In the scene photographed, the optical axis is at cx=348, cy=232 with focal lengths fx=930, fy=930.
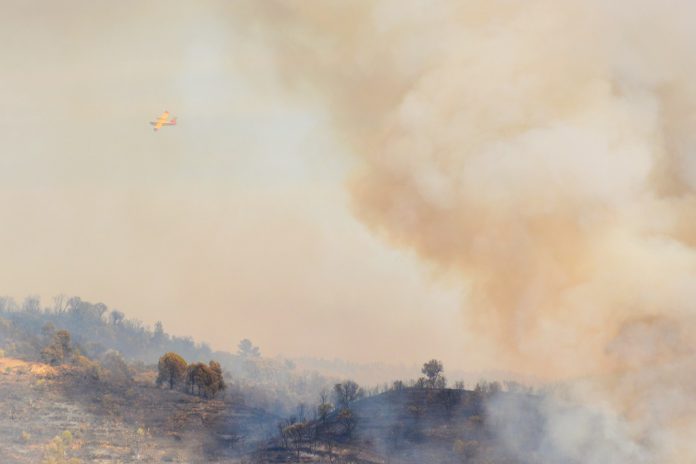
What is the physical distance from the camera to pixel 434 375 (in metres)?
137

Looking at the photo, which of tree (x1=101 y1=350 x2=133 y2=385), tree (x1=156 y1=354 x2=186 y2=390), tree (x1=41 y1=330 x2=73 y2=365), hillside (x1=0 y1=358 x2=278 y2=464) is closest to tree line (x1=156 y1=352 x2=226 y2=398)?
tree (x1=156 y1=354 x2=186 y2=390)

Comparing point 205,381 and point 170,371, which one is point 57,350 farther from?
point 205,381


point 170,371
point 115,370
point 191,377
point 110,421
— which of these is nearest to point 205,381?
point 191,377

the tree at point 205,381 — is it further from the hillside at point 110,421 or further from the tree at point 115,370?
the tree at point 115,370

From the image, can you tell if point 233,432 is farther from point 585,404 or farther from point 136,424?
point 585,404

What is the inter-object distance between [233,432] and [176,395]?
59.0ft

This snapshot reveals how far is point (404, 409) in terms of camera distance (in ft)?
391

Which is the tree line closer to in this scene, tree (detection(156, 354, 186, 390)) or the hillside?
tree (detection(156, 354, 186, 390))

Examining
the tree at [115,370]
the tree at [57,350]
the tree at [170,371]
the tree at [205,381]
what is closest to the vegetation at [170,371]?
the tree at [170,371]

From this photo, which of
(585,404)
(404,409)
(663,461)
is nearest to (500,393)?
(404,409)

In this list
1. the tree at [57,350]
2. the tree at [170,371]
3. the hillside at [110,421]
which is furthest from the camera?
the tree at [57,350]

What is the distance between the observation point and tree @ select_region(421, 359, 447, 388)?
13388cm

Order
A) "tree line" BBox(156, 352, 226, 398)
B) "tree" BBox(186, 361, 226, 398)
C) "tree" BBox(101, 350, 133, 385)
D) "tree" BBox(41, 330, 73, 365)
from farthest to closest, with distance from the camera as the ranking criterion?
"tree" BBox(41, 330, 73, 365) < "tree" BBox(101, 350, 133, 385) < "tree line" BBox(156, 352, 226, 398) < "tree" BBox(186, 361, 226, 398)

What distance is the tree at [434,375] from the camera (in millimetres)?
133875
